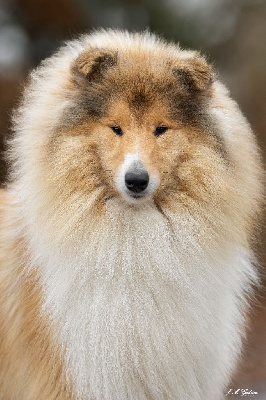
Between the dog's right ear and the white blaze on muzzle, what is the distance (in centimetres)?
43

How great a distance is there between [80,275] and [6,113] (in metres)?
4.83

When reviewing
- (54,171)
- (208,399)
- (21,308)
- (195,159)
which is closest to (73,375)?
(21,308)

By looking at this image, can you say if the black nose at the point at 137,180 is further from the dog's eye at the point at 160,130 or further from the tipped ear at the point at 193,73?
the tipped ear at the point at 193,73

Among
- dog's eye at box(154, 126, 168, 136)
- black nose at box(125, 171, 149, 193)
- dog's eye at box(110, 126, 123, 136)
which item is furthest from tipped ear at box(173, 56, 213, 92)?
black nose at box(125, 171, 149, 193)

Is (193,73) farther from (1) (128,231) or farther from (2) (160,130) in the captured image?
(1) (128,231)

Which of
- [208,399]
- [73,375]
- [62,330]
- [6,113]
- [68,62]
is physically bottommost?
[208,399]

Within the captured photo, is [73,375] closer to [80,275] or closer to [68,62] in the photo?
[80,275]

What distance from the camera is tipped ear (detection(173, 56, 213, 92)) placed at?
110 inches

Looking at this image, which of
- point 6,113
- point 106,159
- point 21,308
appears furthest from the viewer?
point 6,113

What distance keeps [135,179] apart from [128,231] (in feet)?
0.95

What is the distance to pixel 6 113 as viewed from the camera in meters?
7.23

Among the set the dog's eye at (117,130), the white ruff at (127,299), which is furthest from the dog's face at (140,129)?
the white ruff at (127,299)

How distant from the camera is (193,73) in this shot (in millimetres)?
2795


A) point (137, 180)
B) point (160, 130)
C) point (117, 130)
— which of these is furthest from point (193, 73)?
point (137, 180)
